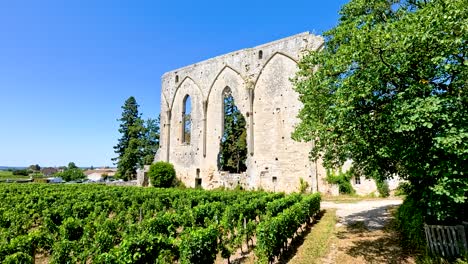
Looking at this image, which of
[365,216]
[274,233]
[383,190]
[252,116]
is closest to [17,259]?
[274,233]

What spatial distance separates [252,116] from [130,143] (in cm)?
2536

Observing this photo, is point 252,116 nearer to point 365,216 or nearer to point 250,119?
point 250,119

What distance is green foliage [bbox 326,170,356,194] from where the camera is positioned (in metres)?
20.3

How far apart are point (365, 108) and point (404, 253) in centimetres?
413

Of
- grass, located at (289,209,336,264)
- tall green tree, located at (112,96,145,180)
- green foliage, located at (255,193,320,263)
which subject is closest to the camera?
green foliage, located at (255,193,320,263)

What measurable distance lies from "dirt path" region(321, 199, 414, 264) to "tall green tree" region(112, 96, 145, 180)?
3607 cm

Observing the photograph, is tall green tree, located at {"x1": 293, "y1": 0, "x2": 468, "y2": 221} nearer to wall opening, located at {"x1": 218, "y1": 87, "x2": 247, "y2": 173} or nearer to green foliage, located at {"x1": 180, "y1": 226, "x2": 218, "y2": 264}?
green foliage, located at {"x1": 180, "y1": 226, "x2": 218, "y2": 264}

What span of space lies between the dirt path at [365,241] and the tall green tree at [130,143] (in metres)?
36.1

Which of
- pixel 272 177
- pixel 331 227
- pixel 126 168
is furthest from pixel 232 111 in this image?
pixel 331 227

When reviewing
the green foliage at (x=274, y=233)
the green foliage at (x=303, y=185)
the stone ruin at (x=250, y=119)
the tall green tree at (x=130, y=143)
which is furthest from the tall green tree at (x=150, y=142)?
Result: the green foliage at (x=274, y=233)

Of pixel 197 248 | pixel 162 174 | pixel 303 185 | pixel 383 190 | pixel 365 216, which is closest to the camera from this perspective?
pixel 197 248

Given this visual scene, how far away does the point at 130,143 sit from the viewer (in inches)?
1686

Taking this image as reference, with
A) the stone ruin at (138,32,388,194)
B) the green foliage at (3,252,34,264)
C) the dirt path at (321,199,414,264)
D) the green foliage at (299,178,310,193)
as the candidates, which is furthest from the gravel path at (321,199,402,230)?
the green foliage at (3,252,34,264)

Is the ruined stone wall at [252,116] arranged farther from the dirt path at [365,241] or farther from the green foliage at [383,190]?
the dirt path at [365,241]
